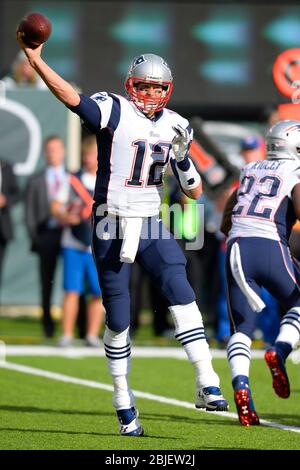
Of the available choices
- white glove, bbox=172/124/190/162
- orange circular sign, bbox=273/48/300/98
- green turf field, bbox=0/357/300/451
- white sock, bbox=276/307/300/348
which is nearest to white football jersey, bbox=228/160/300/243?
white sock, bbox=276/307/300/348

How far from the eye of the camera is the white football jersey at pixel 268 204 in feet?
24.9

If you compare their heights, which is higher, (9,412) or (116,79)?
(116,79)

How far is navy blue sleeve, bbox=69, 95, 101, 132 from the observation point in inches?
264

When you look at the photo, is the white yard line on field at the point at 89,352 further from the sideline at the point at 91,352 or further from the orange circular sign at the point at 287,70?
the orange circular sign at the point at 287,70

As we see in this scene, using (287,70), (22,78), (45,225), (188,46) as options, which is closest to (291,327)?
(287,70)

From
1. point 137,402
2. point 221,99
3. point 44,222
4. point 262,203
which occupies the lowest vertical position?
point 137,402

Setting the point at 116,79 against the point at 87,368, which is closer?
the point at 87,368

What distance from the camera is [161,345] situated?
40.3ft

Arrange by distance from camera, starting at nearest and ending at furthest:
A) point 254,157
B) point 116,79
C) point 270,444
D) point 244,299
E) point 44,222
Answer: point 270,444 < point 244,299 < point 254,157 < point 44,222 < point 116,79

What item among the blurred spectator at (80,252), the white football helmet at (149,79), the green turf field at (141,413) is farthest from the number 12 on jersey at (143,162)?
the blurred spectator at (80,252)

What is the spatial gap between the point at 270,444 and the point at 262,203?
64.8 inches

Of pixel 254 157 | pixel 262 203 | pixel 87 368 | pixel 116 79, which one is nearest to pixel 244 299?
pixel 262 203

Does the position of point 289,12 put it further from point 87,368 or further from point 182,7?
point 87,368
